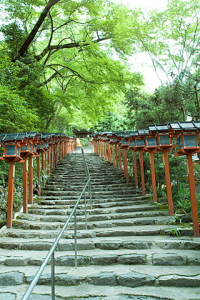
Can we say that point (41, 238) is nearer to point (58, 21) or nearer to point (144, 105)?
point (144, 105)

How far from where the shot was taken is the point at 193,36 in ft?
38.0

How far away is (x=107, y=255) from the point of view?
12.7ft

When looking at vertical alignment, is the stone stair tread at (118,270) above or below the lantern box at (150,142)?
below

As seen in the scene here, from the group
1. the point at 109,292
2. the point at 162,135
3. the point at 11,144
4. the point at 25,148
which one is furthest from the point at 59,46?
the point at 109,292

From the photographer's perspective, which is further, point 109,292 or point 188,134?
point 188,134

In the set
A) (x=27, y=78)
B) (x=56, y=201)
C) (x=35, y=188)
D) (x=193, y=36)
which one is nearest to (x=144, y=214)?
→ (x=56, y=201)

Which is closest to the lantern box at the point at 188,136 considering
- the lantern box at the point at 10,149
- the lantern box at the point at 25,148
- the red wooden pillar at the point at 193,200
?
the red wooden pillar at the point at 193,200

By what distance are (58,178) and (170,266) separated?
7.40 metres

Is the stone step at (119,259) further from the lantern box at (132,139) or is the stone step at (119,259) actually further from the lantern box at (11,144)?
the lantern box at (132,139)

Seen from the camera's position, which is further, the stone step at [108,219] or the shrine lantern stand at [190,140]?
the stone step at [108,219]

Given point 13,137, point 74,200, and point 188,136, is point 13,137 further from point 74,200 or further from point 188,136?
point 188,136

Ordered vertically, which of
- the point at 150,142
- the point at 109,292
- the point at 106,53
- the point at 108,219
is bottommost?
the point at 109,292

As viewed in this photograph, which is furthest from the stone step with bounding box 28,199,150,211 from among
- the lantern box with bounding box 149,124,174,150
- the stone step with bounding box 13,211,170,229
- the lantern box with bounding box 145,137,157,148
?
the lantern box with bounding box 149,124,174,150

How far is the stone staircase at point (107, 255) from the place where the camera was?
305cm
